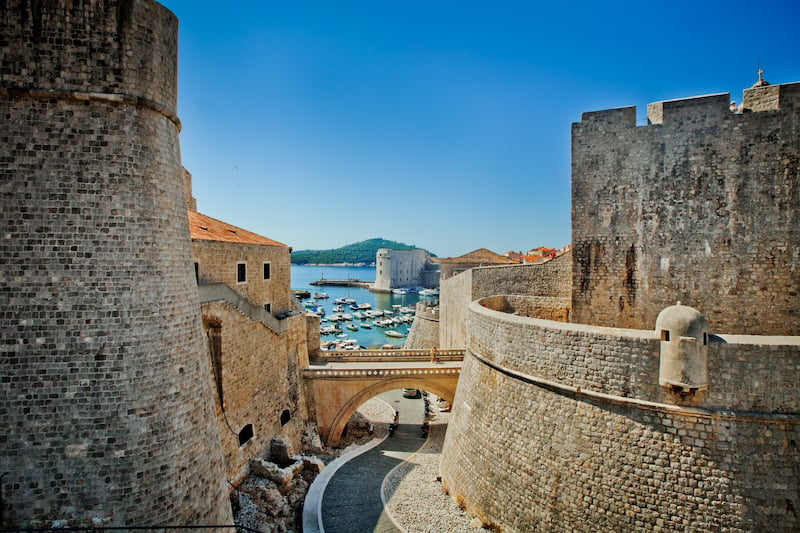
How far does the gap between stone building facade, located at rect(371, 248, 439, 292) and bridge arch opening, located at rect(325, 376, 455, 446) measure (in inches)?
3193

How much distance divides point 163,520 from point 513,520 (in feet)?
24.1

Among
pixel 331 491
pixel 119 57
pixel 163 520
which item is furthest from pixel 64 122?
pixel 331 491

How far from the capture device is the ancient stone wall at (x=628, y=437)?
24.3 feet

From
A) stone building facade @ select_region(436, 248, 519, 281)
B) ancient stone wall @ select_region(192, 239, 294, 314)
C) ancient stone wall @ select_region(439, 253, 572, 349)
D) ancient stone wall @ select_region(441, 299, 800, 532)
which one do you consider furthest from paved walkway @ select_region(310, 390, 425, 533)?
stone building facade @ select_region(436, 248, 519, 281)

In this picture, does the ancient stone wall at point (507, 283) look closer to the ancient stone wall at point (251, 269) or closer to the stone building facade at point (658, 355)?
the stone building facade at point (658, 355)

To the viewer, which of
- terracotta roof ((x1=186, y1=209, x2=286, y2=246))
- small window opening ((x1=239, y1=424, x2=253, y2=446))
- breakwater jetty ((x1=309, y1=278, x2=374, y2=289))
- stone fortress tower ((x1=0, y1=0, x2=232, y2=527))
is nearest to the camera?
stone fortress tower ((x1=0, y1=0, x2=232, y2=527))

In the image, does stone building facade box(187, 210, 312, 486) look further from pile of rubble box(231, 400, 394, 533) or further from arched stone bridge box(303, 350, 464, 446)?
arched stone bridge box(303, 350, 464, 446)

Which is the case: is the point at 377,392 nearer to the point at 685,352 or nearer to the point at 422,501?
the point at 422,501

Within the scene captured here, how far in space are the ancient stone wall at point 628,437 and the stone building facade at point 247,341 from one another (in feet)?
25.0

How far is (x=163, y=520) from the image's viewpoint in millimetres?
6355

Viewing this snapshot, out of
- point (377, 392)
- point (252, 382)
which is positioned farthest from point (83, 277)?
point (377, 392)

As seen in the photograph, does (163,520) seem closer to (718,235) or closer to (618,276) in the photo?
(618,276)

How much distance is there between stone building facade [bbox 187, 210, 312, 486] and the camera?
12.8m

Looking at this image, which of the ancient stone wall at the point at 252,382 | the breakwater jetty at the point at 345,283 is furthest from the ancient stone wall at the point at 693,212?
the breakwater jetty at the point at 345,283
